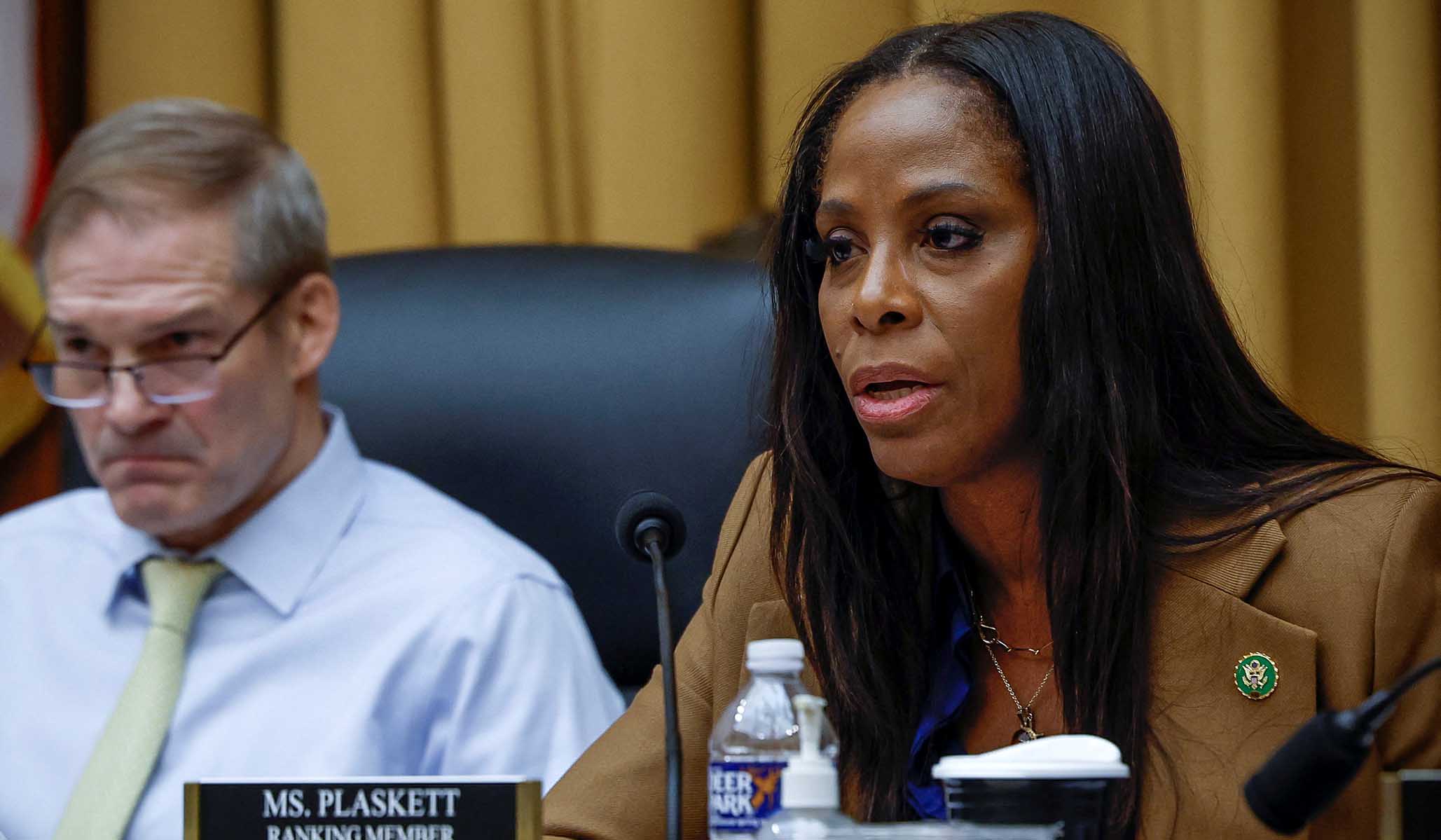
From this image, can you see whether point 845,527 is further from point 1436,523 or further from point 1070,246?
point 1436,523

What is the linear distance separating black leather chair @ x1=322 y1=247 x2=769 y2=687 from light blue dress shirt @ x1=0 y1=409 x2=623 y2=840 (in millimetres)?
48

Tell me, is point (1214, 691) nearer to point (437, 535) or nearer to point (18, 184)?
point (437, 535)

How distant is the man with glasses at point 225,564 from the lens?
1.70 metres

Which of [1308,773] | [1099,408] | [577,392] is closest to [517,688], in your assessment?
[577,392]

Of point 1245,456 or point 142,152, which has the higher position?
point 142,152

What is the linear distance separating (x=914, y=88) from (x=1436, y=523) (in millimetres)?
520

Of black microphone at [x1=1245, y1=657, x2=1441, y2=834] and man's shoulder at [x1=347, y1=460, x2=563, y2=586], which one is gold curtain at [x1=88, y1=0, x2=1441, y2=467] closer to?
man's shoulder at [x1=347, y1=460, x2=563, y2=586]

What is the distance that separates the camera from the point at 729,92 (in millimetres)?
2373

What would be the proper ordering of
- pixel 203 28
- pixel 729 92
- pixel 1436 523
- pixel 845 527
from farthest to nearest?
pixel 203 28
pixel 729 92
pixel 845 527
pixel 1436 523

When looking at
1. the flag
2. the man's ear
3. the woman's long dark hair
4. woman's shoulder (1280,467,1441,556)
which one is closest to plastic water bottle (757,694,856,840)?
the woman's long dark hair

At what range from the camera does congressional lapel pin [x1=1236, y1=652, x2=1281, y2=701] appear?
1202mm

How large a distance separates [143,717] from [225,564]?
0.68 ft

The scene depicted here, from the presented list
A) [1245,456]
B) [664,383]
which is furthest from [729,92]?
[1245,456]

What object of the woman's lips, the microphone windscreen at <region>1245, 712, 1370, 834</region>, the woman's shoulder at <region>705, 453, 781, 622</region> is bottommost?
the woman's shoulder at <region>705, 453, 781, 622</region>
